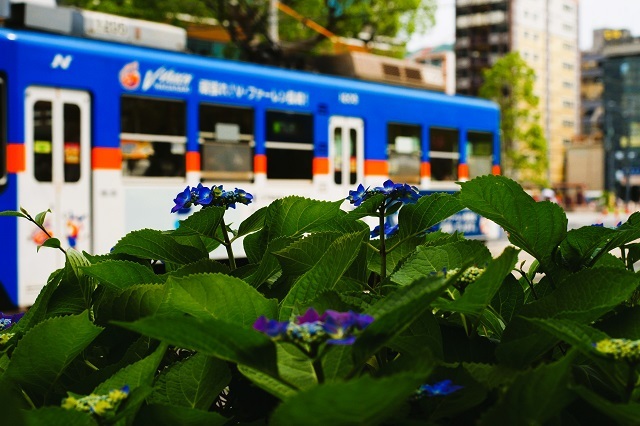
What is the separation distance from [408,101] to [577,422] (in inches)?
483

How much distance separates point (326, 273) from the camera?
3.35 ft

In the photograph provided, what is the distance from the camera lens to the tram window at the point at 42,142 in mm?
8656

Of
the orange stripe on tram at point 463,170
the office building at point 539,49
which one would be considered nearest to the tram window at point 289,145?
the orange stripe on tram at point 463,170

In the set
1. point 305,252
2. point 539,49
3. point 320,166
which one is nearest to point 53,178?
point 320,166

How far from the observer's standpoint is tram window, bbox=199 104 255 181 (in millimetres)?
10094

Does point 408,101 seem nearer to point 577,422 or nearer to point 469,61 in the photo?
point 577,422

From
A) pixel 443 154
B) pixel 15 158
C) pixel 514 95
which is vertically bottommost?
pixel 15 158

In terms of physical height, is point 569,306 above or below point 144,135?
Answer: below

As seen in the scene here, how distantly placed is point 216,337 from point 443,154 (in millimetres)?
13088

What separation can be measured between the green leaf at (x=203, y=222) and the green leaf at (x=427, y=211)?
26cm

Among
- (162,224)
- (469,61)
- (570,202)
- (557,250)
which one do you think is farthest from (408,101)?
(469,61)

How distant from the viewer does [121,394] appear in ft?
2.55

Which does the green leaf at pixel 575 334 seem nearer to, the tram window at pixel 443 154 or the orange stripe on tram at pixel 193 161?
the orange stripe on tram at pixel 193 161

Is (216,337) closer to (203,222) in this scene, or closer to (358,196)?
(203,222)
